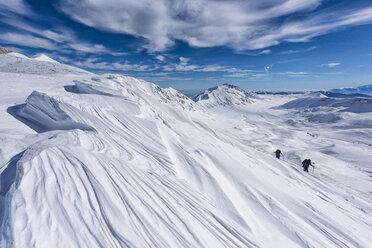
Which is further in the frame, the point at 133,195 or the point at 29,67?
the point at 29,67

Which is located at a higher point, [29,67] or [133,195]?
[29,67]

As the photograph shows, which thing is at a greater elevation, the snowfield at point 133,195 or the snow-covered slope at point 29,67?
the snow-covered slope at point 29,67

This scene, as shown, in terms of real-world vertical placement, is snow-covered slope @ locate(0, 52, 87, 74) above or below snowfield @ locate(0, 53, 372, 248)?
above

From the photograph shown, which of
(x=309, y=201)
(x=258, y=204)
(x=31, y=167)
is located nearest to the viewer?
(x=31, y=167)

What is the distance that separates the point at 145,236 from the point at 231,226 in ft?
8.46

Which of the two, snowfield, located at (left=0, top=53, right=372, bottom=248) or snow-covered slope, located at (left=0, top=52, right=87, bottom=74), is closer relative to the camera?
snowfield, located at (left=0, top=53, right=372, bottom=248)

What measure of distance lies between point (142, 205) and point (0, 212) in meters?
2.92

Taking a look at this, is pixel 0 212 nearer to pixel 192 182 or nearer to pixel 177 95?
pixel 192 182

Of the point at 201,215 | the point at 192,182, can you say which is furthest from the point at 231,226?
the point at 192,182

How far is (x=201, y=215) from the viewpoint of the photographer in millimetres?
4984

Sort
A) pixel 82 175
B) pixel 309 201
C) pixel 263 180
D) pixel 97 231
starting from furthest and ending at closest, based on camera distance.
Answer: pixel 263 180
pixel 309 201
pixel 82 175
pixel 97 231

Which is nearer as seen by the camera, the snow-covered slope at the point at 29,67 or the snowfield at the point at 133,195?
the snowfield at the point at 133,195

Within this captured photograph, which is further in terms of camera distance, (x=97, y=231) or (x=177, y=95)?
(x=177, y=95)

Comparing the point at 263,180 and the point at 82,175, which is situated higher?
the point at 82,175
